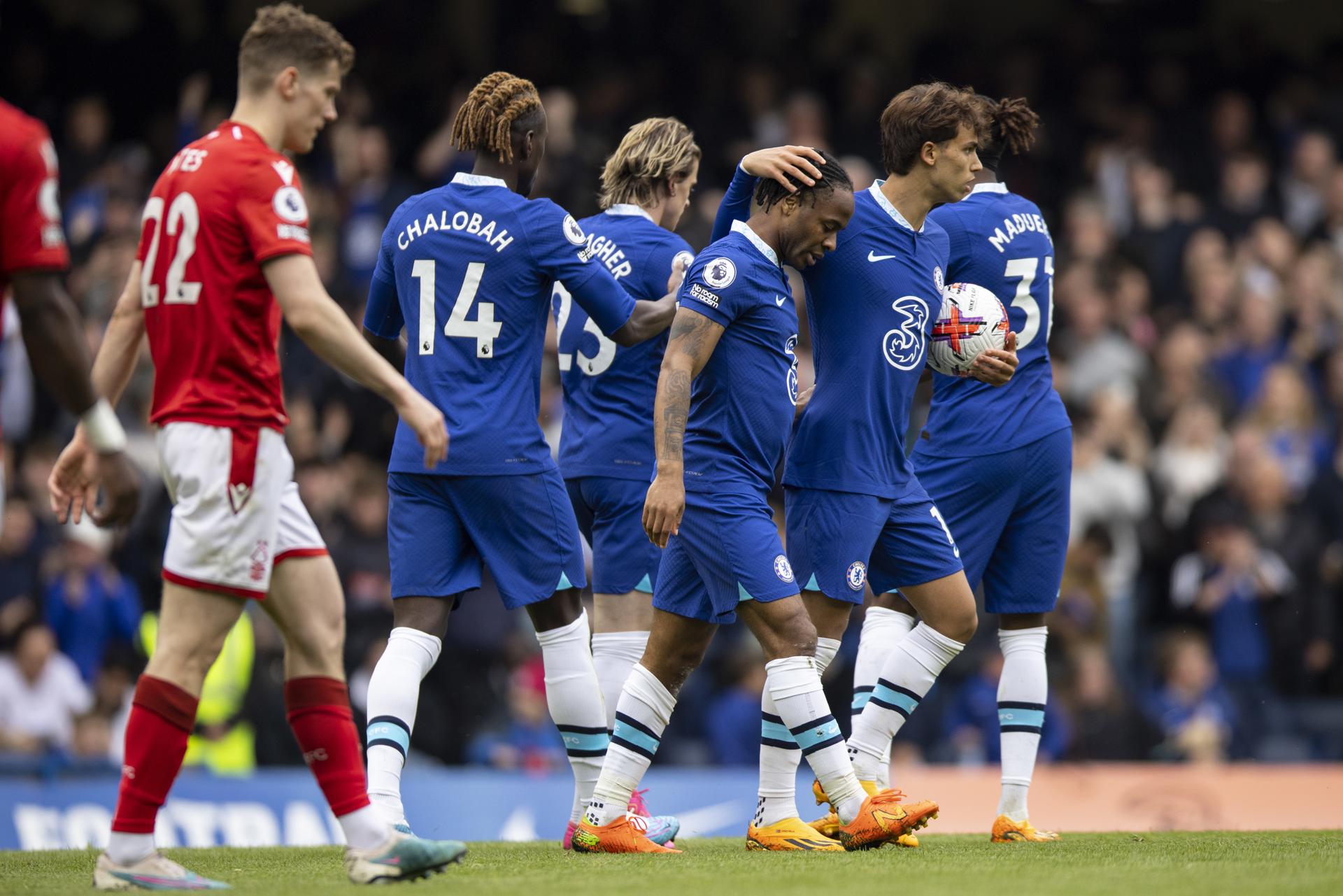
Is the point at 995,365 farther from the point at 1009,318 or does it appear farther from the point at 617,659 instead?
the point at 617,659

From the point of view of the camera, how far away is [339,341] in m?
4.72

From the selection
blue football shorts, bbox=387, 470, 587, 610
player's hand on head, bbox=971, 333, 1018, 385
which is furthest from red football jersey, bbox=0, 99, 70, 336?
player's hand on head, bbox=971, 333, 1018, 385

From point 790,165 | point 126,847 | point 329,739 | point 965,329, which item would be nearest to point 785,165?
point 790,165

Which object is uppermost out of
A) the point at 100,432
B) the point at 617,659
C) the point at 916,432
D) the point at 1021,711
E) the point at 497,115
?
the point at 497,115

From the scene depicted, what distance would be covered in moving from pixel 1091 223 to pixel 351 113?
6.60 meters

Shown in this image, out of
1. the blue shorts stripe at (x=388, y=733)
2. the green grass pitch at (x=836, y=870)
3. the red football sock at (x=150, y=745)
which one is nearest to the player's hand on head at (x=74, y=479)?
the red football sock at (x=150, y=745)

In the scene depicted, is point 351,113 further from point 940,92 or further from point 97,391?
point 97,391

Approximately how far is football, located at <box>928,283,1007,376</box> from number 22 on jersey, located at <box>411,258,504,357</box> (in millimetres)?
1727

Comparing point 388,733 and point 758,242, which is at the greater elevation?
point 758,242

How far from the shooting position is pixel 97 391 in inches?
188

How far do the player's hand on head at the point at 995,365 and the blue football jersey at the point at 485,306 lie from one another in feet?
4.57

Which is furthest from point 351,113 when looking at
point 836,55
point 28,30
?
point 836,55

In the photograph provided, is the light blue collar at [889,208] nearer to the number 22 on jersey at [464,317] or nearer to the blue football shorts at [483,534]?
the number 22 on jersey at [464,317]

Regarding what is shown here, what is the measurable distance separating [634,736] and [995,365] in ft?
6.50
